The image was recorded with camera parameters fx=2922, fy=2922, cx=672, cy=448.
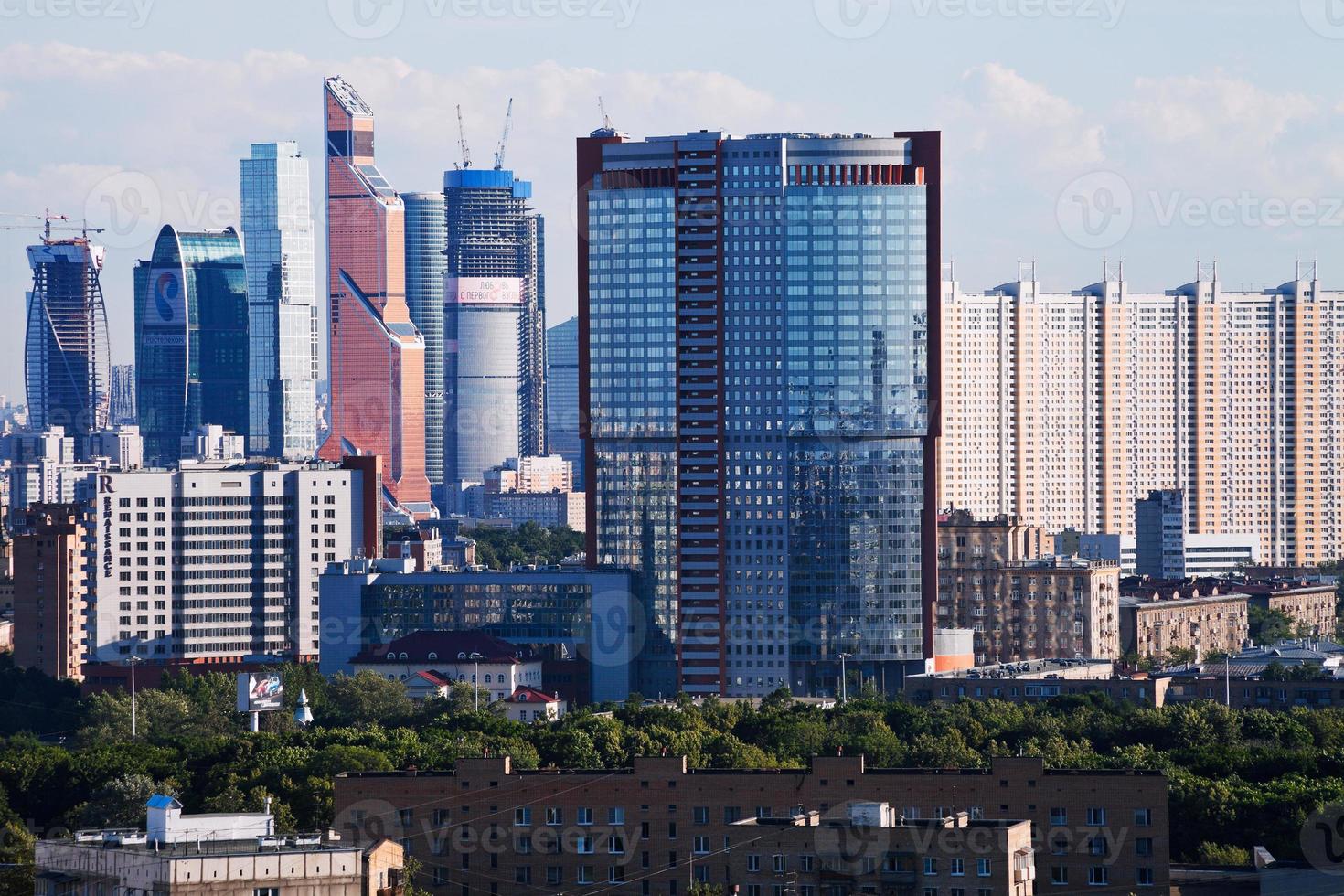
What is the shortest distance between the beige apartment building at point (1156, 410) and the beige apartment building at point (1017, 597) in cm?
4623

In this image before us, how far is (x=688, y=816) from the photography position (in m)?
48.3

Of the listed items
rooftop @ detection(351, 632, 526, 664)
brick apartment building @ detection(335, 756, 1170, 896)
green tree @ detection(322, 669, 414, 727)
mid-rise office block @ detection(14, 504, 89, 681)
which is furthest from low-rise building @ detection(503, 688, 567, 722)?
brick apartment building @ detection(335, 756, 1170, 896)

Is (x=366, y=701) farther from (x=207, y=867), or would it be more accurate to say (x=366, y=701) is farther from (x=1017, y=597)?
(x=207, y=867)

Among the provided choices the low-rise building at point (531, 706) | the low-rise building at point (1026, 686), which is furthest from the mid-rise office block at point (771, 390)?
the low-rise building at point (1026, 686)

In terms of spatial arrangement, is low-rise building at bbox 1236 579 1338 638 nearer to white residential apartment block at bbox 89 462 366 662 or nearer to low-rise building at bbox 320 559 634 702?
low-rise building at bbox 320 559 634 702

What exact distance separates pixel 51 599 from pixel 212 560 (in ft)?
22.0

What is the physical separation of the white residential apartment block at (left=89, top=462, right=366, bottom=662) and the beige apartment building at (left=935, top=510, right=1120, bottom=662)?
22.7 metres

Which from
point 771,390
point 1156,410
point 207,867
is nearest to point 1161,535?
point 1156,410

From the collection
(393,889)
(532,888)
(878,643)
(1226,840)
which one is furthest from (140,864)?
(878,643)

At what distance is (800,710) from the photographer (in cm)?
7631

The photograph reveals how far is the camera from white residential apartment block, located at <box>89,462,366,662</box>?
341 feet

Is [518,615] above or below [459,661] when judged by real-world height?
above

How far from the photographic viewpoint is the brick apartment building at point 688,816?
47.1 m

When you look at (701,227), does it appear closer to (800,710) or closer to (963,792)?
(800,710)
